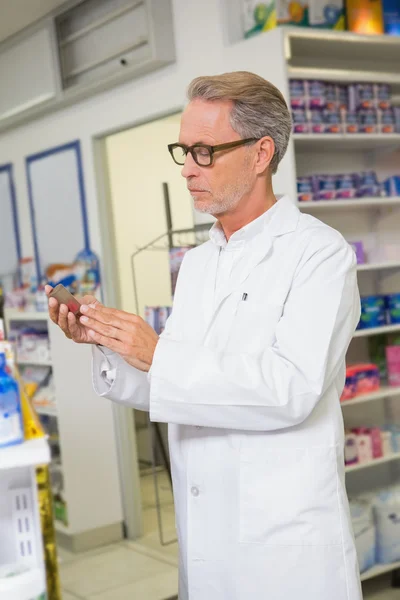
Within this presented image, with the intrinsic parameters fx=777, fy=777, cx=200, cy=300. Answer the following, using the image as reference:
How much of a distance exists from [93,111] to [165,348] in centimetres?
323

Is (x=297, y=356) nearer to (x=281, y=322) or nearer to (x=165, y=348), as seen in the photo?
(x=281, y=322)

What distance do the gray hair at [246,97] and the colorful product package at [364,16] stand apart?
206cm

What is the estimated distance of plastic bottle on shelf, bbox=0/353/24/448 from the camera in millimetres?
1580

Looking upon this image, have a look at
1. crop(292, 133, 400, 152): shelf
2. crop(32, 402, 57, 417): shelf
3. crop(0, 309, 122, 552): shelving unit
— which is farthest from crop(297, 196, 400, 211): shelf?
crop(32, 402, 57, 417): shelf

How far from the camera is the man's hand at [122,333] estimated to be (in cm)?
158

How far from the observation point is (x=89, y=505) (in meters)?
4.47

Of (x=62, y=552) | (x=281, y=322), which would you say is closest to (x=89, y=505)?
(x=62, y=552)

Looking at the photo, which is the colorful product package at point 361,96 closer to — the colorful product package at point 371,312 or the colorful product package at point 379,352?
the colorful product package at point 371,312

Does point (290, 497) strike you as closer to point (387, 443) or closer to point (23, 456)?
point (23, 456)

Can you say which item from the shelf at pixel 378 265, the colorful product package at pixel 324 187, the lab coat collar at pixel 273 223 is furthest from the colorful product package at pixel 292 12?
the lab coat collar at pixel 273 223

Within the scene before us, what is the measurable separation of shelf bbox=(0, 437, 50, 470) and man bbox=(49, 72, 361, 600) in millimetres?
238

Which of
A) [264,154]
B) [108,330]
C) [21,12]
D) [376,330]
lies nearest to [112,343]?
[108,330]

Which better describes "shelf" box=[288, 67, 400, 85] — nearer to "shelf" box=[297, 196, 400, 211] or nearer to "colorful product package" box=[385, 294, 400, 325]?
"shelf" box=[297, 196, 400, 211]

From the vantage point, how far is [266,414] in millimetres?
1575
